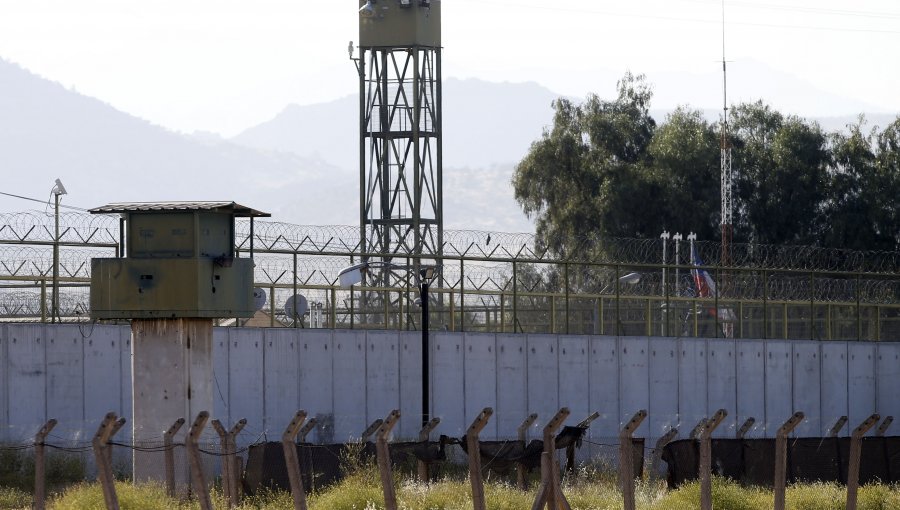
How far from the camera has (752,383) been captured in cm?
2947

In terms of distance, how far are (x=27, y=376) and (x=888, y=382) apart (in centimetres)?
1706

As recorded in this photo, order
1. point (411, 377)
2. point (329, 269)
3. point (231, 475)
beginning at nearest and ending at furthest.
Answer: point (231, 475)
point (329, 269)
point (411, 377)

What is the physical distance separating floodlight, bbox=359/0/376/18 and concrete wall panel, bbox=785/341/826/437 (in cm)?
1278

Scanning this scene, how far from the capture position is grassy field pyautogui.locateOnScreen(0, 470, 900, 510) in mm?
17062

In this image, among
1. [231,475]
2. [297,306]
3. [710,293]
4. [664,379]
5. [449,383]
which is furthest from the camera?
[710,293]

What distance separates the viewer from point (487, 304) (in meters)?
27.8

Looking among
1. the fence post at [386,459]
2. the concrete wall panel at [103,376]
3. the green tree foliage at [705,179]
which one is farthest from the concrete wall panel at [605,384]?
the green tree foliage at [705,179]

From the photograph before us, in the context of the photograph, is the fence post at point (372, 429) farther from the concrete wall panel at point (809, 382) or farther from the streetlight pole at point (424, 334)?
the concrete wall panel at point (809, 382)

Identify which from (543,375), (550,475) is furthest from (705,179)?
(550,475)

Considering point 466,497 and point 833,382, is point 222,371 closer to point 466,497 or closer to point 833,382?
point 466,497

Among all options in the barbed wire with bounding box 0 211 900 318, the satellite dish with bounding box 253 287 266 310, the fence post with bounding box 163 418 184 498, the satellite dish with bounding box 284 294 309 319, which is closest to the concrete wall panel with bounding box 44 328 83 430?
the barbed wire with bounding box 0 211 900 318

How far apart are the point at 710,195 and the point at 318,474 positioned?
122 feet

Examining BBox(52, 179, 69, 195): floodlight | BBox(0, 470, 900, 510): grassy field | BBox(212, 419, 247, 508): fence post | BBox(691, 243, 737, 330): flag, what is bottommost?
BBox(0, 470, 900, 510): grassy field

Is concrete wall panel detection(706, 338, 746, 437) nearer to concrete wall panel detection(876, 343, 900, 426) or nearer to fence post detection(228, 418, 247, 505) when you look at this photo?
concrete wall panel detection(876, 343, 900, 426)
